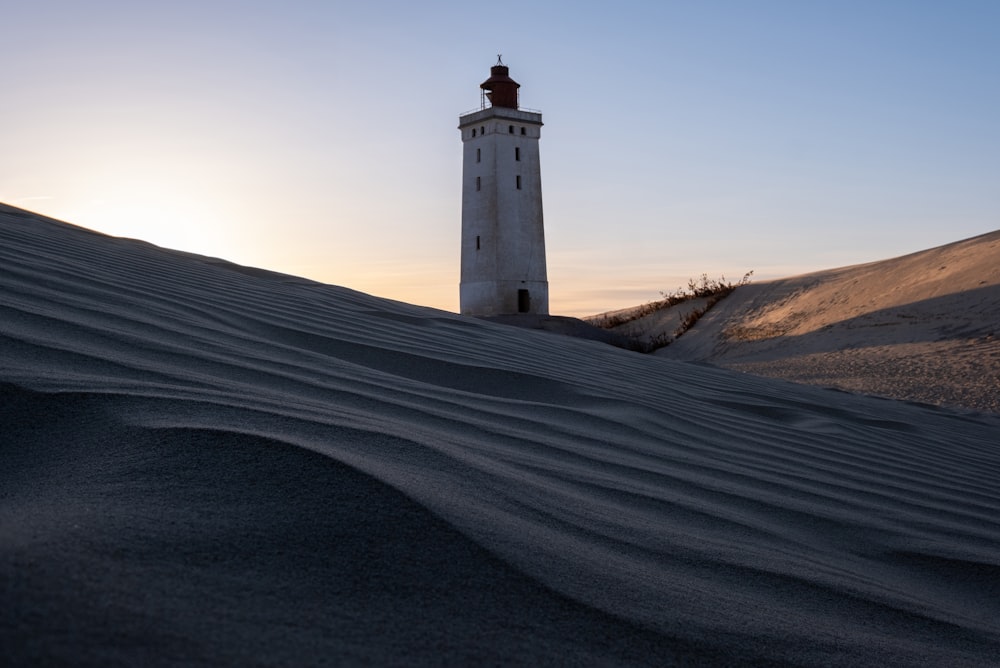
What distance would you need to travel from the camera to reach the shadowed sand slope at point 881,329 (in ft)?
30.4

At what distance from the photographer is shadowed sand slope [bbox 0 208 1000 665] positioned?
2.79 ft

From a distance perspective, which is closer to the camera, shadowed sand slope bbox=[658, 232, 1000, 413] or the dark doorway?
shadowed sand slope bbox=[658, 232, 1000, 413]

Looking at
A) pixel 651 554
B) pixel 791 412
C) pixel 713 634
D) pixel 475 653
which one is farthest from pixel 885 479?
pixel 475 653

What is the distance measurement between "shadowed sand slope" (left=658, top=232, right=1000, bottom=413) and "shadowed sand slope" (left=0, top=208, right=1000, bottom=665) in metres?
6.35

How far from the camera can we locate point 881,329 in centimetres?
1302

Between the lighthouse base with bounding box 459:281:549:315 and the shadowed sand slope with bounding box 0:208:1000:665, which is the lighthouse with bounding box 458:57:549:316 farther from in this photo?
the shadowed sand slope with bounding box 0:208:1000:665

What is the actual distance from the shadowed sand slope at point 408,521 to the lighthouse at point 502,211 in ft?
75.3

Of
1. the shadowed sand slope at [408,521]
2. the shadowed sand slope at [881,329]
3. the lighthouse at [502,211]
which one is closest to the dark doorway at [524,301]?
the lighthouse at [502,211]

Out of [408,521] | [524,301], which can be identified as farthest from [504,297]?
[408,521]

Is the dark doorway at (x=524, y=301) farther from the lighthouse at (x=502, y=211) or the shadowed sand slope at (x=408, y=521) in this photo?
the shadowed sand slope at (x=408, y=521)

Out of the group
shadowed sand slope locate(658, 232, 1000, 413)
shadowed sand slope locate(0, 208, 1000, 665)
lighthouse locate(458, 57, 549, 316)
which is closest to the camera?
shadowed sand slope locate(0, 208, 1000, 665)

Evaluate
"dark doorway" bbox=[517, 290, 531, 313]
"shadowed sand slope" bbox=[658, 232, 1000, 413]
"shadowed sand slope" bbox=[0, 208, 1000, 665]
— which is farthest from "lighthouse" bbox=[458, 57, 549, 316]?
"shadowed sand slope" bbox=[0, 208, 1000, 665]

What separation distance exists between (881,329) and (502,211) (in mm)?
14099

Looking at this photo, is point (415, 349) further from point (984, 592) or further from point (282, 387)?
point (984, 592)
